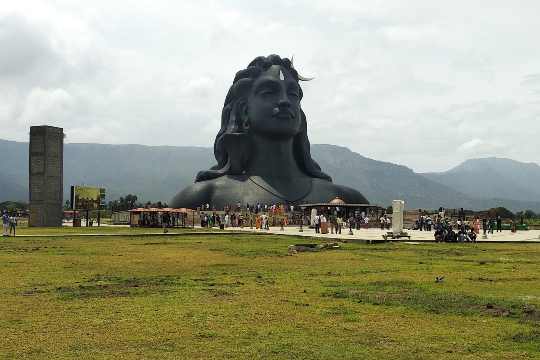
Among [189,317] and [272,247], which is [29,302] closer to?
[189,317]

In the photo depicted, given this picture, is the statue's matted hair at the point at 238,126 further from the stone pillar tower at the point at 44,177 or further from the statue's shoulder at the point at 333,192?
the stone pillar tower at the point at 44,177

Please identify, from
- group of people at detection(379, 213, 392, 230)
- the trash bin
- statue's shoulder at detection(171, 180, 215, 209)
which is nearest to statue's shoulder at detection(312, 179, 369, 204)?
statue's shoulder at detection(171, 180, 215, 209)

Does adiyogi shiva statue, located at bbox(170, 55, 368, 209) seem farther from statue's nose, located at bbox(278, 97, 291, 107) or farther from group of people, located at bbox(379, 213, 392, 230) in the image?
group of people, located at bbox(379, 213, 392, 230)

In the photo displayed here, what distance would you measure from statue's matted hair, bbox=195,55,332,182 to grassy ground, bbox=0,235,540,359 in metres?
39.4

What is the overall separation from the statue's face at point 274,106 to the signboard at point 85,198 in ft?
46.3

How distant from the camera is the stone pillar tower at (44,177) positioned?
45812 mm

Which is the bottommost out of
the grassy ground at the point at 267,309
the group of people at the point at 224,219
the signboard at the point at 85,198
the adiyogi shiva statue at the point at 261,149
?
the grassy ground at the point at 267,309

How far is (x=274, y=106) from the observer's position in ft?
184

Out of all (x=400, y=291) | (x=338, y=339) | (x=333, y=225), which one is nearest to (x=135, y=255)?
(x=400, y=291)

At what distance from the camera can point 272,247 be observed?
968 inches

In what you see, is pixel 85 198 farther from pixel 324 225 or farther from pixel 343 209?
pixel 324 225

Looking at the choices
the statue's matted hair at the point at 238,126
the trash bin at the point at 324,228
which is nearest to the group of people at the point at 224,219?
the statue's matted hair at the point at 238,126

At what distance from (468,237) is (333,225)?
1046cm

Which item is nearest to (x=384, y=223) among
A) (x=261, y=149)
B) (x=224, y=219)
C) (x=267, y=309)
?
(x=224, y=219)
